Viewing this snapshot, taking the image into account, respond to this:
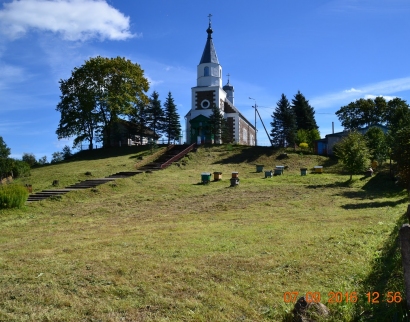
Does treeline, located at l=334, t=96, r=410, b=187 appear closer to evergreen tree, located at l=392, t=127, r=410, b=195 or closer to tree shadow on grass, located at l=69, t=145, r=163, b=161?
evergreen tree, located at l=392, t=127, r=410, b=195

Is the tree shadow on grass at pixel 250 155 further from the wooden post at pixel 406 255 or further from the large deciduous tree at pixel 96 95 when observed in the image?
the wooden post at pixel 406 255

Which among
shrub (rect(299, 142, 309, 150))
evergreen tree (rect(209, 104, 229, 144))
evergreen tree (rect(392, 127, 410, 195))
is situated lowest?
evergreen tree (rect(392, 127, 410, 195))

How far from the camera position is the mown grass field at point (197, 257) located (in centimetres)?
517

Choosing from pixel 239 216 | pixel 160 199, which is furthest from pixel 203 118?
pixel 239 216

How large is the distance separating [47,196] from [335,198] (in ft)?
47.1

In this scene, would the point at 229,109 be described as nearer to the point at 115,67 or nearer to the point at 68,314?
the point at 115,67

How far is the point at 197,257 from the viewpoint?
7613mm

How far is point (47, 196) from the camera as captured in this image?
19.3 meters

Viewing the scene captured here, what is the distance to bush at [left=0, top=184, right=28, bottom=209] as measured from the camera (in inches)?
643

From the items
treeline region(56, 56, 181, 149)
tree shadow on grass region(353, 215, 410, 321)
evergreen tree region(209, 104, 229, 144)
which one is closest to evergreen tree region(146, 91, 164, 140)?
treeline region(56, 56, 181, 149)

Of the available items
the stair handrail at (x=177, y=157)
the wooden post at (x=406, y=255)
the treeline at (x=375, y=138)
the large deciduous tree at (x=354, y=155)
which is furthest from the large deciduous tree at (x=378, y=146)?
the wooden post at (x=406, y=255)
